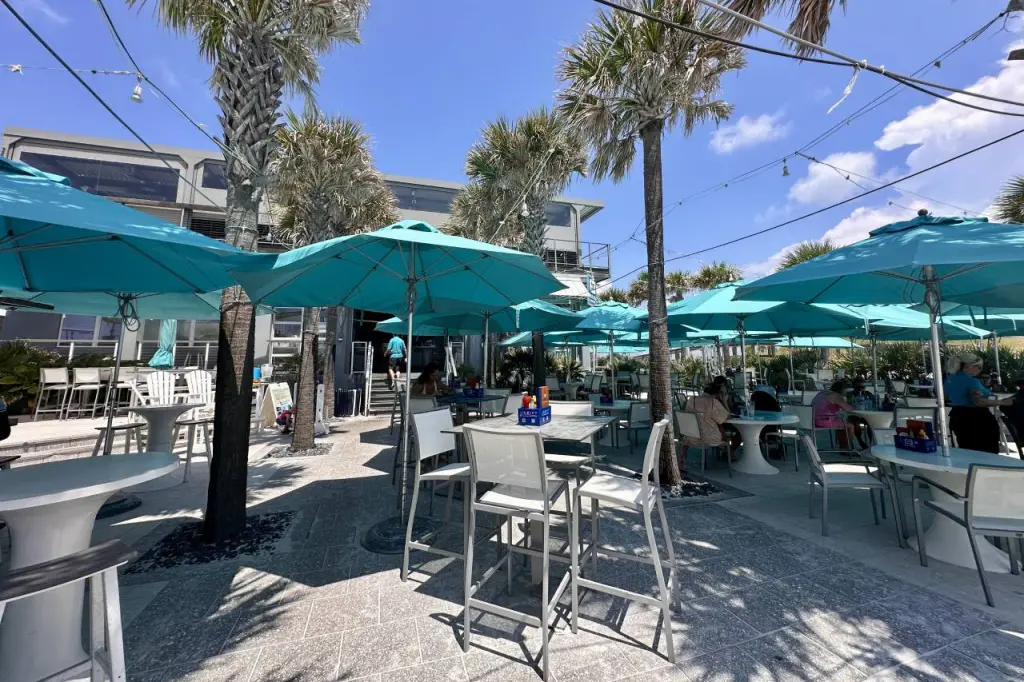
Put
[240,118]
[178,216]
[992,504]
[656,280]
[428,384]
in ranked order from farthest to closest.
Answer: [178,216] → [428,384] → [656,280] → [240,118] → [992,504]

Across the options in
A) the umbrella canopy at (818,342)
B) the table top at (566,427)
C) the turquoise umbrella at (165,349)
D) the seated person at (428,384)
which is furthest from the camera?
the umbrella canopy at (818,342)

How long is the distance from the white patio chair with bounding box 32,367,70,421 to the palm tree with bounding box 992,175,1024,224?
22.3m

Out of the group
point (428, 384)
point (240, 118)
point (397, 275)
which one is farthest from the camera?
point (428, 384)

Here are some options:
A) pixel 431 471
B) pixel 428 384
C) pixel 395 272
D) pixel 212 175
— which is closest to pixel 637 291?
pixel 428 384

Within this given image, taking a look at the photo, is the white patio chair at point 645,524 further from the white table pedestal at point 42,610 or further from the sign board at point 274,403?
the sign board at point 274,403

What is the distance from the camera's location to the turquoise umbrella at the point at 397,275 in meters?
3.10

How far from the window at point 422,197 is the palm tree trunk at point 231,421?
634 inches

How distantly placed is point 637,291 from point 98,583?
26383 mm

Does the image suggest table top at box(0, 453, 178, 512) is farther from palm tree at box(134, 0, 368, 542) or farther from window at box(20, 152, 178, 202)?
window at box(20, 152, 178, 202)

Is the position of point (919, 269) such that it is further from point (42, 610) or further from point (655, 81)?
point (42, 610)

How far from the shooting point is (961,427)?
183 inches

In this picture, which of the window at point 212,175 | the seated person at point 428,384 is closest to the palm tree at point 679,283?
the seated person at point 428,384

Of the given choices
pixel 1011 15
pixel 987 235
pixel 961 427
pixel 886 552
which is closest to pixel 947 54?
pixel 1011 15

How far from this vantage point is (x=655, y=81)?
16.7 feet
